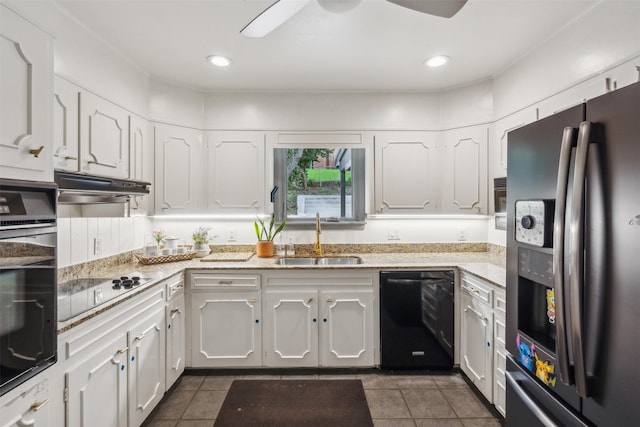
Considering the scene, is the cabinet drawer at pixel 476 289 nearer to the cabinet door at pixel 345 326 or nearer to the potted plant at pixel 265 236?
the cabinet door at pixel 345 326

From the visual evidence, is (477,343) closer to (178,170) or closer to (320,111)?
(320,111)

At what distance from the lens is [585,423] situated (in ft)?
3.00

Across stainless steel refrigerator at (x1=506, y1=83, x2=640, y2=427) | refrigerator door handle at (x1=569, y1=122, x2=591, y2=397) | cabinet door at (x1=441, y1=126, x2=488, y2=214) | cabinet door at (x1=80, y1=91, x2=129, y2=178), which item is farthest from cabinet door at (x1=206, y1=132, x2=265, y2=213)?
refrigerator door handle at (x1=569, y1=122, x2=591, y2=397)

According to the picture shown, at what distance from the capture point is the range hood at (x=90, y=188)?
4.76 feet

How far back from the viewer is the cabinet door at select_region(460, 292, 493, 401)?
1959mm

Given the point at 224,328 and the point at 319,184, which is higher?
the point at 319,184

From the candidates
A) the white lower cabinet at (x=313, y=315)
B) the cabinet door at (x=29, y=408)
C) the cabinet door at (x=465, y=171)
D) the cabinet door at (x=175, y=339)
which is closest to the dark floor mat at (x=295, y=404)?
the white lower cabinet at (x=313, y=315)

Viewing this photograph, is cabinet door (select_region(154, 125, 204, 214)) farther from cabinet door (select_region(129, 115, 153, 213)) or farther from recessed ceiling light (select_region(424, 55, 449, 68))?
recessed ceiling light (select_region(424, 55, 449, 68))

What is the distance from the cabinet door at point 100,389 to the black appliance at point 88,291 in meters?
0.21

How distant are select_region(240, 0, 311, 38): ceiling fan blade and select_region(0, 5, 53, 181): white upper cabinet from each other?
2.50 feet

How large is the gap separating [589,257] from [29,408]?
1.77m

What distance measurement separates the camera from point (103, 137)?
1.95 m

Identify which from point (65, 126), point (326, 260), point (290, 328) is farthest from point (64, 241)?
point (326, 260)

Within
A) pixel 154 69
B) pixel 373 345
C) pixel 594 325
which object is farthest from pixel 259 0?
pixel 373 345
